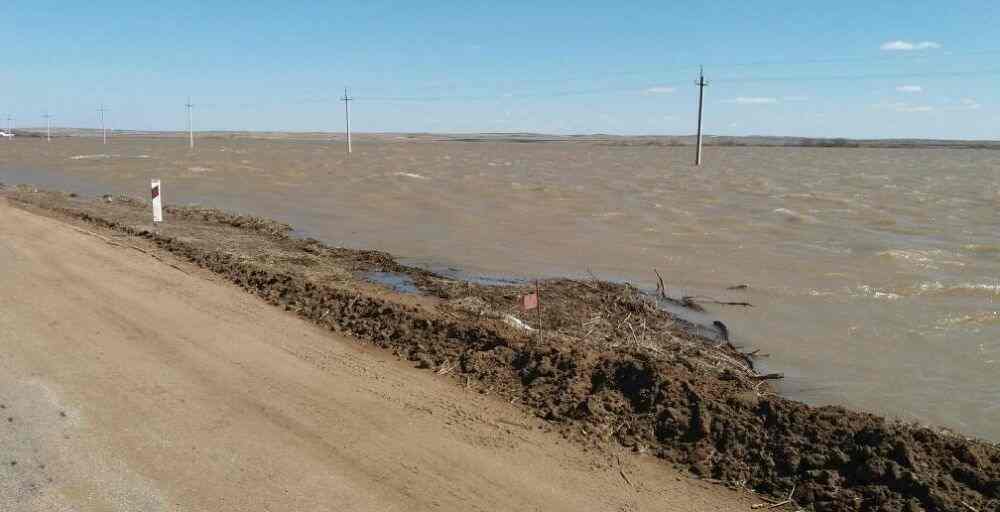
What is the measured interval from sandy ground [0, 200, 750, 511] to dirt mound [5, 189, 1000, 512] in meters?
0.30

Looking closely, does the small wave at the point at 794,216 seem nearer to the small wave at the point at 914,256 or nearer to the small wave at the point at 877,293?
the small wave at the point at 914,256

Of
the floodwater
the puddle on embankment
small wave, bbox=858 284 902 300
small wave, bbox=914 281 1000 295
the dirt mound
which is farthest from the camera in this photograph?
small wave, bbox=914 281 1000 295

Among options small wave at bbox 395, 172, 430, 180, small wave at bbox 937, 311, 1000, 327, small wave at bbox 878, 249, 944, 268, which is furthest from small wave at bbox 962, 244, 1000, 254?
small wave at bbox 395, 172, 430, 180

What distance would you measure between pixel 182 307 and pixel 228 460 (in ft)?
12.1

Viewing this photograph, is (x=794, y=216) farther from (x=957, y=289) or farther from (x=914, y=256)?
(x=957, y=289)

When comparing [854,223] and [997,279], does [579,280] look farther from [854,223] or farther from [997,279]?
[854,223]

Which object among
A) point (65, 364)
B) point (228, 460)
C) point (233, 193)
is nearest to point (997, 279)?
point (228, 460)

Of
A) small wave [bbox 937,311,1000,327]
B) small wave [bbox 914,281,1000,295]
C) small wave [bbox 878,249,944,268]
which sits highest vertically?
small wave [bbox 878,249,944,268]

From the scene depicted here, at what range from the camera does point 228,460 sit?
4.29 metres

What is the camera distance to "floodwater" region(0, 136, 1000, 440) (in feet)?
24.9

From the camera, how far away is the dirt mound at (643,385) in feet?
14.3

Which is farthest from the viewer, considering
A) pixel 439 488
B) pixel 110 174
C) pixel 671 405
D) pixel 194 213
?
pixel 110 174

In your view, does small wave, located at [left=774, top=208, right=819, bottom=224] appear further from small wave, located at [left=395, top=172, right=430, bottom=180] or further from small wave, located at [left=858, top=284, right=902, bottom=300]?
small wave, located at [left=395, top=172, right=430, bottom=180]

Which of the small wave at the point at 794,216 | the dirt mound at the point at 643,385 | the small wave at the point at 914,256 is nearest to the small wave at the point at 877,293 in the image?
the small wave at the point at 914,256
